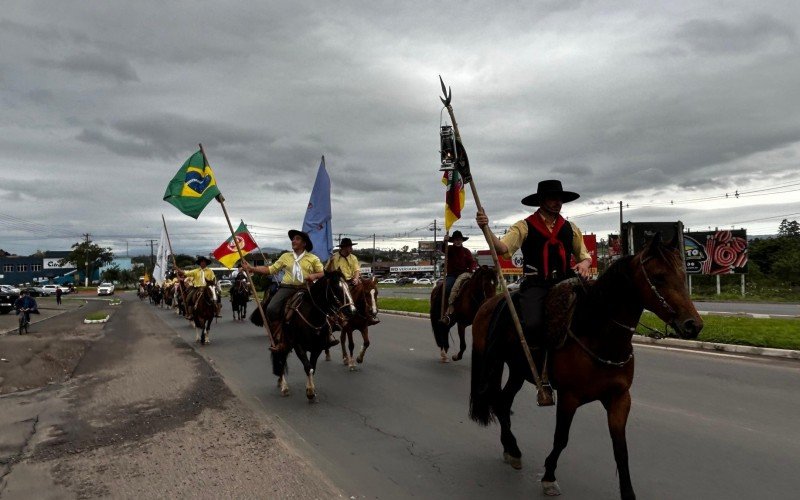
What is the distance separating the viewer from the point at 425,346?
41.0 feet

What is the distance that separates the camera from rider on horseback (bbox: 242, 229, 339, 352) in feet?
26.8

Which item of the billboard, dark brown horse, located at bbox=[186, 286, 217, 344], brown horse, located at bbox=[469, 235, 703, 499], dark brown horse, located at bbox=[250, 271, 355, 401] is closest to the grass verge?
dark brown horse, located at bbox=[250, 271, 355, 401]

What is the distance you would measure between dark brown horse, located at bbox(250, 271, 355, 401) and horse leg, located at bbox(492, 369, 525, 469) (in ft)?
10.6

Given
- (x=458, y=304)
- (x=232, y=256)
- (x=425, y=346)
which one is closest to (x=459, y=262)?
(x=458, y=304)

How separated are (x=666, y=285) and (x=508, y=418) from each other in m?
2.09

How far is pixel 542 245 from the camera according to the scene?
14.8ft

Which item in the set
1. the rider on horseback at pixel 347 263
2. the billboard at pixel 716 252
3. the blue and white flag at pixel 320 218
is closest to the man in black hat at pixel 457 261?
the rider on horseback at pixel 347 263

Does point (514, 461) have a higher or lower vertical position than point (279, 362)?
lower

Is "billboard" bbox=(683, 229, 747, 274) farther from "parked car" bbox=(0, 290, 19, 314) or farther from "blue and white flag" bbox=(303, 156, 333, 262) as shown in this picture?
"parked car" bbox=(0, 290, 19, 314)

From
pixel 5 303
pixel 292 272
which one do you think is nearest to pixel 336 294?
pixel 292 272

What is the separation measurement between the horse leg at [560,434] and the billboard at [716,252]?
101ft

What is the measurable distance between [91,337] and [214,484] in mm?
15681

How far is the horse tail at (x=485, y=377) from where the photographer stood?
473 centimetres

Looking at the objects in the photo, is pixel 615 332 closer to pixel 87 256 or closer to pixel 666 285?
pixel 666 285
